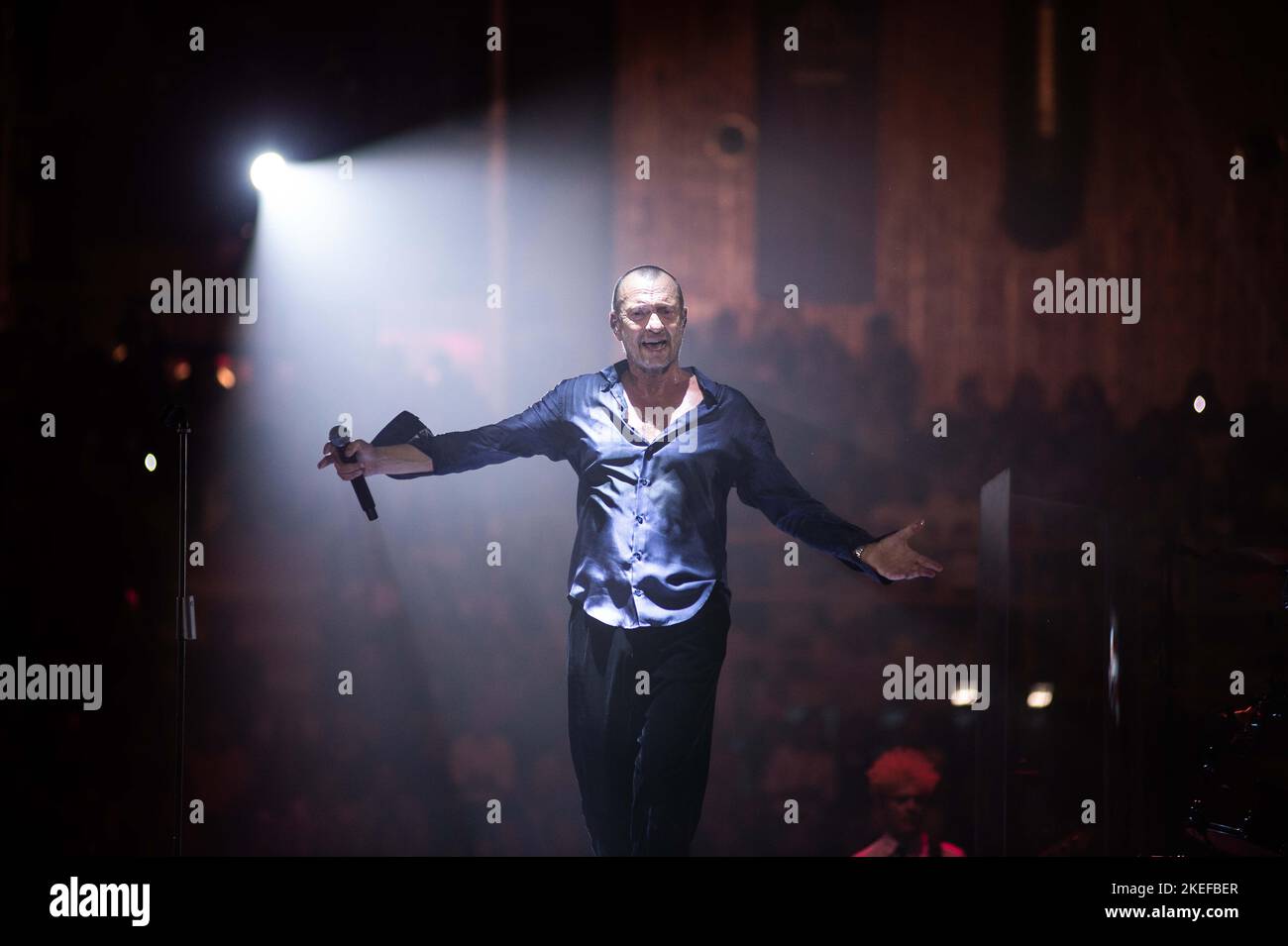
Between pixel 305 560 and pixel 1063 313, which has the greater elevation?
Result: pixel 1063 313

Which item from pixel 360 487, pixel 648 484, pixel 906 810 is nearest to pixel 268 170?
pixel 360 487

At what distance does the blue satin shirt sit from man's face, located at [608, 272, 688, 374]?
10cm

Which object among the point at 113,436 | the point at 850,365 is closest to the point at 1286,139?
the point at 850,365

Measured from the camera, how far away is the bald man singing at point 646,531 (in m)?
4.10

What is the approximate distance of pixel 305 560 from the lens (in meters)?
4.40

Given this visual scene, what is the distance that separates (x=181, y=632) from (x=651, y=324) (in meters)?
1.87

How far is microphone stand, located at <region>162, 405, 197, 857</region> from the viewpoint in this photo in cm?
431

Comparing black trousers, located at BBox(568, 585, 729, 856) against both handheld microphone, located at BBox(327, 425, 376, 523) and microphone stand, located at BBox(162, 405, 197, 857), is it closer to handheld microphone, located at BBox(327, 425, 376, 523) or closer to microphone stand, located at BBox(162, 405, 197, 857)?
handheld microphone, located at BBox(327, 425, 376, 523)

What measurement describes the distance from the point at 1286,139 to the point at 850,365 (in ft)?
5.39

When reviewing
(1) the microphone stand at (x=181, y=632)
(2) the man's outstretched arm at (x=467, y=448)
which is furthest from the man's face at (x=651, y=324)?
(1) the microphone stand at (x=181, y=632)

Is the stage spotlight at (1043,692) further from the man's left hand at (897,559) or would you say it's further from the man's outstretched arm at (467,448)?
the man's outstretched arm at (467,448)

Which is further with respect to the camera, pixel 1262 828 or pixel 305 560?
pixel 305 560
